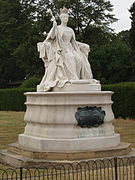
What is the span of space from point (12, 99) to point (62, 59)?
23.8 m

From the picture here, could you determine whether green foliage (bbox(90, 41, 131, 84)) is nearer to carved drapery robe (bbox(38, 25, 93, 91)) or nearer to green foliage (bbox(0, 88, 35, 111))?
green foliage (bbox(0, 88, 35, 111))

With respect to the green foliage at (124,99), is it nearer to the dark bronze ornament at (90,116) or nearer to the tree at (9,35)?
the dark bronze ornament at (90,116)

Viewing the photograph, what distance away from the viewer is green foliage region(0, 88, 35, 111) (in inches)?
1297

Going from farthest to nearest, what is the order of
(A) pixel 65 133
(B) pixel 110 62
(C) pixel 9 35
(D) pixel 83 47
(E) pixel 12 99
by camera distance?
1. (C) pixel 9 35
2. (E) pixel 12 99
3. (B) pixel 110 62
4. (D) pixel 83 47
5. (A) pixel 65 133

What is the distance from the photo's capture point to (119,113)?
25109 millimetres

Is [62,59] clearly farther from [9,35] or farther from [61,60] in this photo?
[9,35]

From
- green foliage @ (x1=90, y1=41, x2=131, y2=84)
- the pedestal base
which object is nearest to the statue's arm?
the pedestal base

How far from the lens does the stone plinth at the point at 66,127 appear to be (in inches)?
393

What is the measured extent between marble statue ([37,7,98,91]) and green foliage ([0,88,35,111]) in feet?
66.2

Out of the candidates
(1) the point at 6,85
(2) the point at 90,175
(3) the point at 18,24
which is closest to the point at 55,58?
(2) the point at 90,175

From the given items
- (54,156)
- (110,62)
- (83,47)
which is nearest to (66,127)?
(54,156)

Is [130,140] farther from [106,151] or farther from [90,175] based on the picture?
[90,175]

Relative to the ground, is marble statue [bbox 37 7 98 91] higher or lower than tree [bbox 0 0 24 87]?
lower

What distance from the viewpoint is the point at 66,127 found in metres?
10.2
